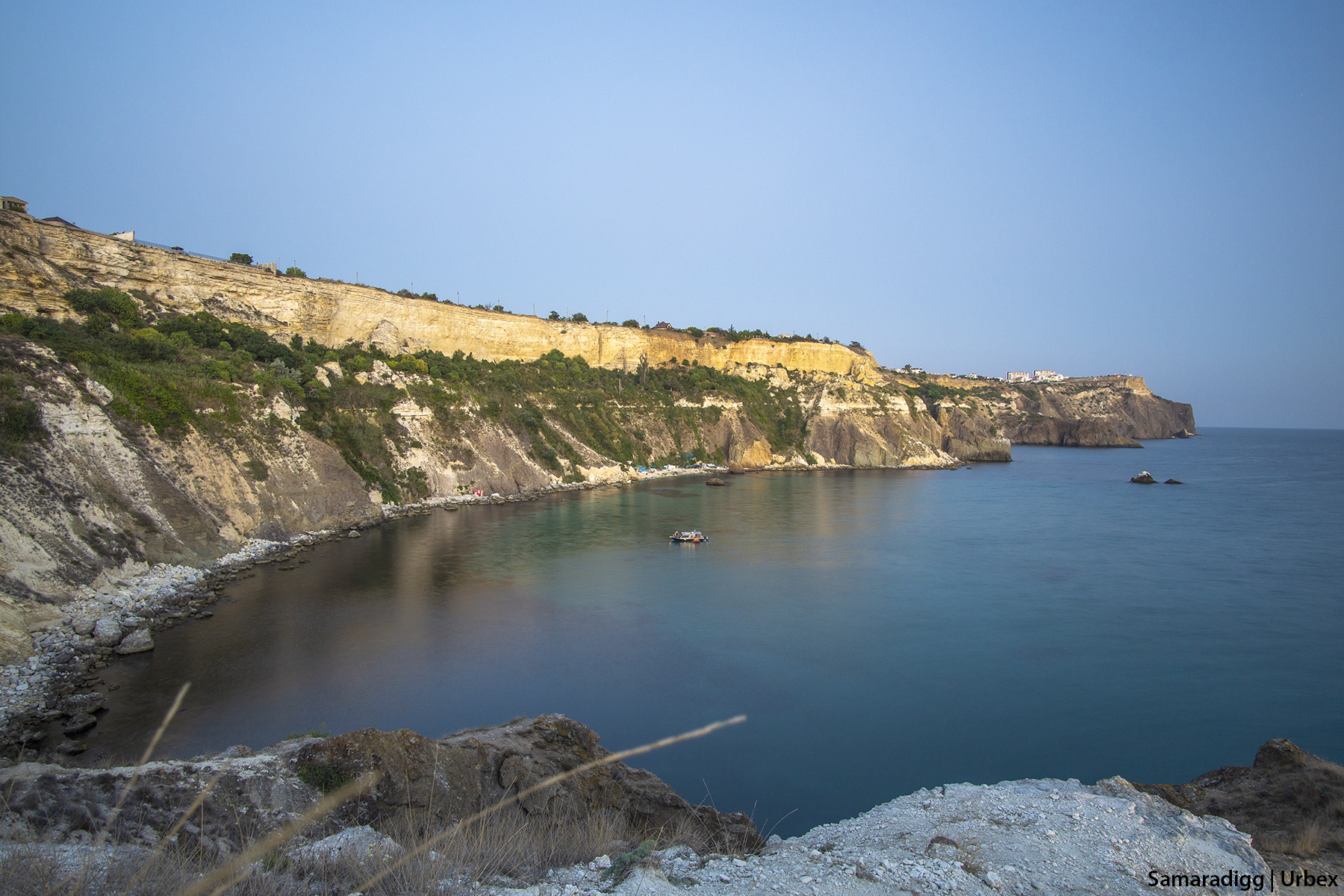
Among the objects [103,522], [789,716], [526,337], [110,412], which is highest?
[526,337]

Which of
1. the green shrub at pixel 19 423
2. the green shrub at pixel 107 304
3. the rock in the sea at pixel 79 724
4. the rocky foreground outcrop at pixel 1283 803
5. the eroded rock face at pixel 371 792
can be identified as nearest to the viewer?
the eroded rock face at pixel 371 792

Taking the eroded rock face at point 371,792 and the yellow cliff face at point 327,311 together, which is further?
the yellow cliff face at point 327,311

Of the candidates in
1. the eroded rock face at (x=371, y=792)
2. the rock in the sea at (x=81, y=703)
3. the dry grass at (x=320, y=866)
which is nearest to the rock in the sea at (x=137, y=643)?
the rock in the sea at (x=81, y=703)

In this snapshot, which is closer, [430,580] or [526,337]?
[430,580]

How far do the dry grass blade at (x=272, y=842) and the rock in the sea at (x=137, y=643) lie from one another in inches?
479

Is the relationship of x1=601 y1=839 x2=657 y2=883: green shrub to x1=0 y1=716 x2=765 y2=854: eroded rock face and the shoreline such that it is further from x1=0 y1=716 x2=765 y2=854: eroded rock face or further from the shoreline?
the shoreline

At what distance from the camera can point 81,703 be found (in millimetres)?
12609

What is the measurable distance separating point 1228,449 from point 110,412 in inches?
4991

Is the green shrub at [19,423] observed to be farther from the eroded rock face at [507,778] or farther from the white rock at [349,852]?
the white rock at [349,852]

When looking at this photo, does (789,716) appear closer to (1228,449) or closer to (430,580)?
(430,580)

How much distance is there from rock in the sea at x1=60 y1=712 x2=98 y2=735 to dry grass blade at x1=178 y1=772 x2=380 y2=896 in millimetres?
8844

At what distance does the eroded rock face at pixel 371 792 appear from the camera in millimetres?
6125

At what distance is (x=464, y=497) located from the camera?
129 ft

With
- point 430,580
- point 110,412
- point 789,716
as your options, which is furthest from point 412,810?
point 110,412
